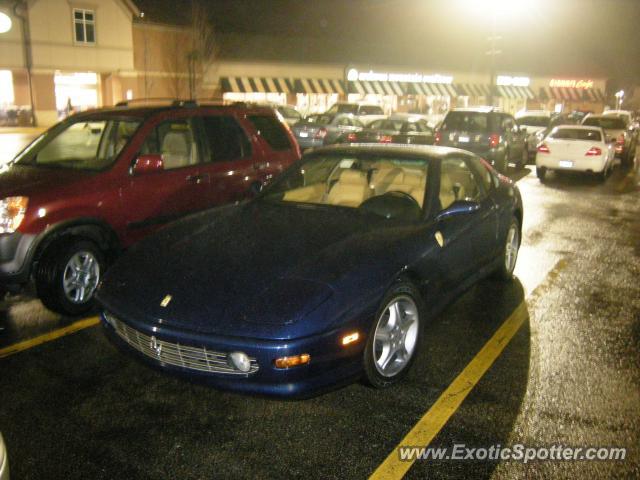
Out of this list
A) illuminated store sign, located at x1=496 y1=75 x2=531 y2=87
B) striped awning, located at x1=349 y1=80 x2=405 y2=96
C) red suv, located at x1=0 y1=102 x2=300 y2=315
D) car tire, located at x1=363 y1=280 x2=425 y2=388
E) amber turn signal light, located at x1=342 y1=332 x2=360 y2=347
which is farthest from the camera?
illuminated store sign, located at x1=496 y1=75 x2=531 y2=87

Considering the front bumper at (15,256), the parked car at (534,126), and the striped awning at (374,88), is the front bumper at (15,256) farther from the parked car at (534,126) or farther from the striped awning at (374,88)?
the striped awning at (374,88)

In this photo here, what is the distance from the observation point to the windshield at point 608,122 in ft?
68.3

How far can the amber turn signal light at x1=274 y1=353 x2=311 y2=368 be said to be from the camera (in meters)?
3.24

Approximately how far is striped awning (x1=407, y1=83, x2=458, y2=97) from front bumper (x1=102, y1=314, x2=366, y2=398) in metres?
39.5

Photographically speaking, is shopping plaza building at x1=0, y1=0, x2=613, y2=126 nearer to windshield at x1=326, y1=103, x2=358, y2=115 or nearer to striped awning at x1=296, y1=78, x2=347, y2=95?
striped awning at x1=296, y1=78, x2=347, y2=95

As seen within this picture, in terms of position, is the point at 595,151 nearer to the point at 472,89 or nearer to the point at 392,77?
the point at 392,77

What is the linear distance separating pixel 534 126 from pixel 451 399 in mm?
20616

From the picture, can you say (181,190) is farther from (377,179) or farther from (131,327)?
(131,327)

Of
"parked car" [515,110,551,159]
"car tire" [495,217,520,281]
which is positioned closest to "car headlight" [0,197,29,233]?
"car tire" [495,217,520,281]

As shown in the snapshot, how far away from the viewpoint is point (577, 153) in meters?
15.3

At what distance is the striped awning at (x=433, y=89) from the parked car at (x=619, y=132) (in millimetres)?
20661

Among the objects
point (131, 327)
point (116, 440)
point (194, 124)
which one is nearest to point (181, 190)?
point (194, 124)

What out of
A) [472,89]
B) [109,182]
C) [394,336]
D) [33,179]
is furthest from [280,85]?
[394,336]

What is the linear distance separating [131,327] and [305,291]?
1.06 m
